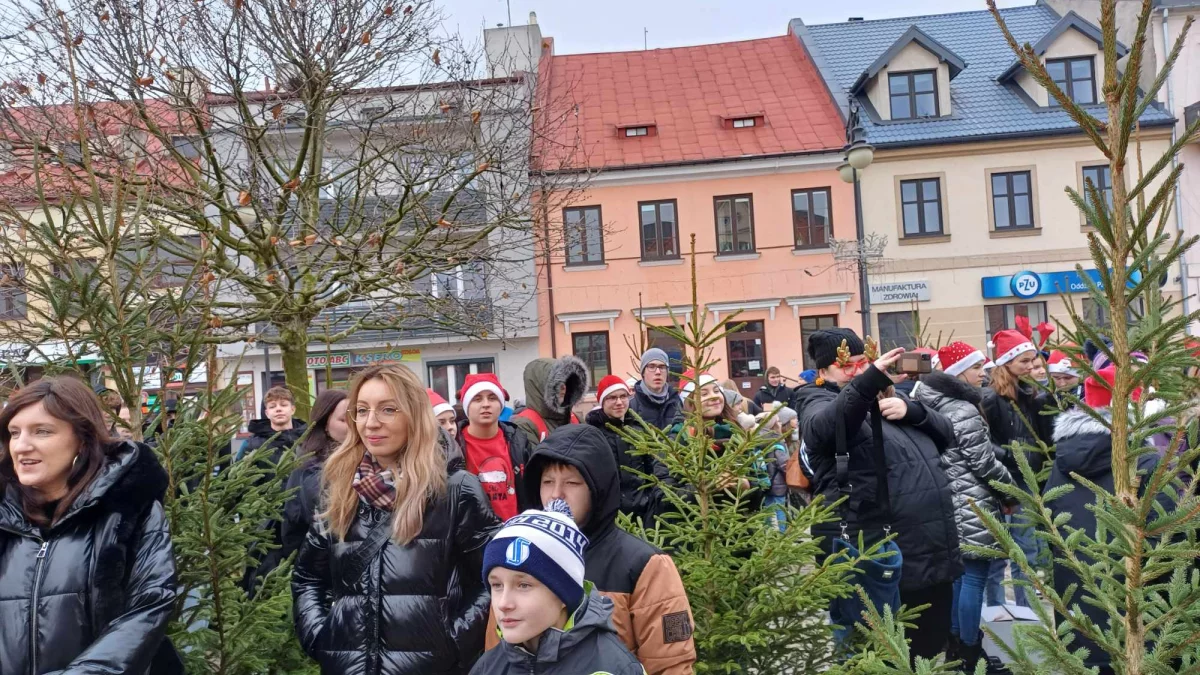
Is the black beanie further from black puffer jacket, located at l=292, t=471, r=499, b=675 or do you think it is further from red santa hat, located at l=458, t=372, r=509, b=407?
black puffer jacket, located at l=292, t=471, r=499, b=675

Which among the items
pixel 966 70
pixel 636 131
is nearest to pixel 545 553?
pixel 636 131

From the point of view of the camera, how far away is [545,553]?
2.89m

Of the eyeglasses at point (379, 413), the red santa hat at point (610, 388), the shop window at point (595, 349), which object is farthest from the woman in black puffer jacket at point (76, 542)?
the shop window at point (595, 349)

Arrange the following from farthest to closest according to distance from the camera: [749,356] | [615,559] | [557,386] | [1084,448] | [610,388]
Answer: [749,356] → [557,386] → [610,388] → [1084,448] → [615,559]

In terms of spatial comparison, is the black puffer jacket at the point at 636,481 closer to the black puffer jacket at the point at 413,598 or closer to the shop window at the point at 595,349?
the black puffer jacket at the point at 413,598

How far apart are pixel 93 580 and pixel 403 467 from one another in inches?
41.3

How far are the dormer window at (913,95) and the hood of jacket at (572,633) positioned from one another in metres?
28.3

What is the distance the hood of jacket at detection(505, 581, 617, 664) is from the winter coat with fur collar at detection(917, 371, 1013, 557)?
13.9ft

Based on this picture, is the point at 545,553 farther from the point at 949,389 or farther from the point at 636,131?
the point at 636,131

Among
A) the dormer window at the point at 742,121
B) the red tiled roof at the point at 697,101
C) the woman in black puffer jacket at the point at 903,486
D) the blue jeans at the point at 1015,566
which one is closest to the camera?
the woman in black puffer jacket at the point at 903,486

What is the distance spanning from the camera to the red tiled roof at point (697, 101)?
28531mm

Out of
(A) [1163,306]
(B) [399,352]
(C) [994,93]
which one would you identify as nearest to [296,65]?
(A) [1163,306]

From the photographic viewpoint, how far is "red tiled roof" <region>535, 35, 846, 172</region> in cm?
2853

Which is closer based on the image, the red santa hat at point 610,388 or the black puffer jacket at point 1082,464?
the black puffer jacket at point 1082,464
